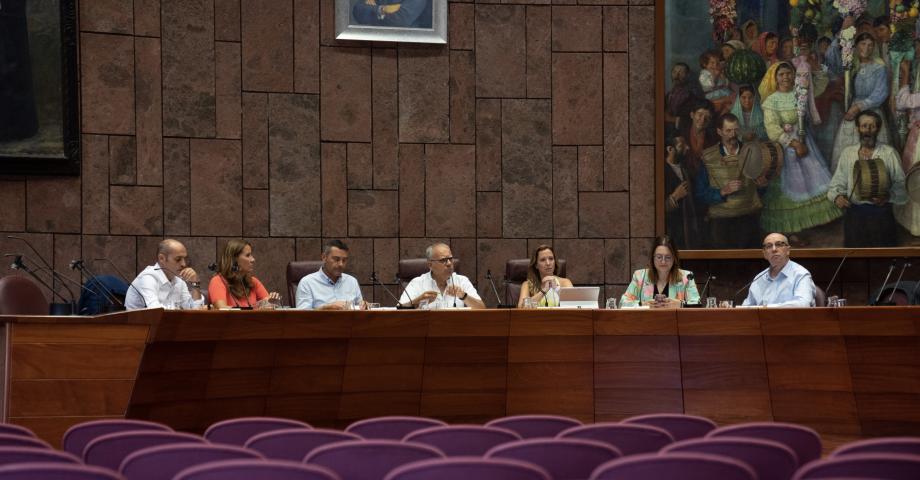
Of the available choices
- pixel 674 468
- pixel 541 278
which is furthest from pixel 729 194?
pixel 674 468

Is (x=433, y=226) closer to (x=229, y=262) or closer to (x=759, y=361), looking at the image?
(x=229, y=262)

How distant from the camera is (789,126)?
834 cm

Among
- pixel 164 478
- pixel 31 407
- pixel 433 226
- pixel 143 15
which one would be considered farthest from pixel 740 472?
pixel 143 15

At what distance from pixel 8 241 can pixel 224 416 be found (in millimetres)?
3254

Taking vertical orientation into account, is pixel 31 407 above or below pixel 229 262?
below

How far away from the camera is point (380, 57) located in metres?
8.34

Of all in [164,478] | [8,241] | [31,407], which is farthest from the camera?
[8,241]

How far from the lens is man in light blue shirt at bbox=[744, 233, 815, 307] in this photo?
630cm

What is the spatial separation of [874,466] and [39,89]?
Result: 273 inches

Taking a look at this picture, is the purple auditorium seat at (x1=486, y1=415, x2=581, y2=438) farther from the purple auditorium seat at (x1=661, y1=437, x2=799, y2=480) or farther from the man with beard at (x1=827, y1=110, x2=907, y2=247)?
the man with beard at (x1=827, y1=110, x2=907, y2=247)

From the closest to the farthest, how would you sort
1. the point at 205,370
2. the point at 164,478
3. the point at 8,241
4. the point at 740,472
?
the point at 740,472 < the point at 164,478 < the point at 205,370 < the point at 8,241

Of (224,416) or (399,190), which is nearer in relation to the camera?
(224,416)

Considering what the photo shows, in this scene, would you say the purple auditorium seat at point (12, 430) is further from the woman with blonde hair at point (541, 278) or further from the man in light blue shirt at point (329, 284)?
the woman with blonde hair at point (541, 278)

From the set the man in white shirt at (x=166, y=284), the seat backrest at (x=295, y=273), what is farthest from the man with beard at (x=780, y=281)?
the man in white shirt at (x=166, y=284)
